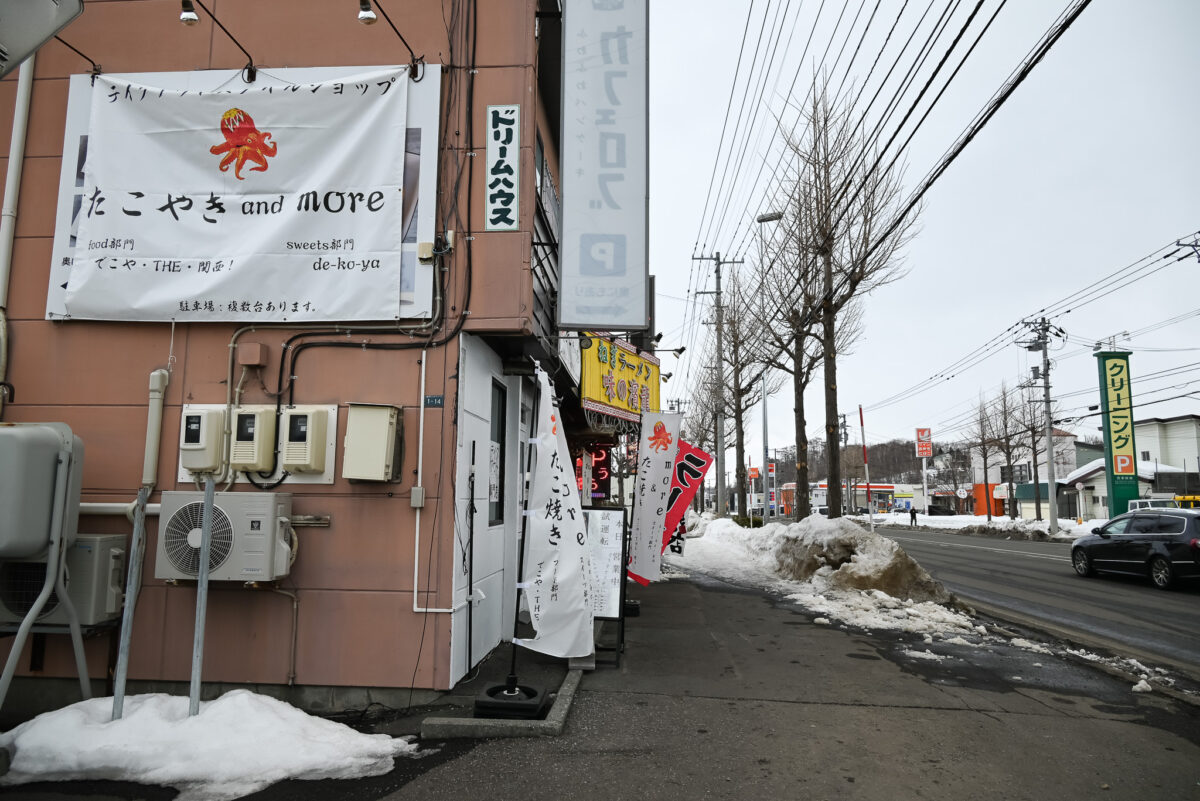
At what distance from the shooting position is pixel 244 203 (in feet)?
20.8

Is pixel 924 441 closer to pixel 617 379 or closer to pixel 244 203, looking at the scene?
pixel 617 379

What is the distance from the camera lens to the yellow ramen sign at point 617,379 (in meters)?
11.0

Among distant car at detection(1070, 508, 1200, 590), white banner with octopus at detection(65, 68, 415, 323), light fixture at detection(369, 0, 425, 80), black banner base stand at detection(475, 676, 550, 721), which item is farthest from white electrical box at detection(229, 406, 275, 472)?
distant car at detection(1070, 508, 1200, 590)

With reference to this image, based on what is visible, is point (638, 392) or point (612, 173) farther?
point (638, 392)

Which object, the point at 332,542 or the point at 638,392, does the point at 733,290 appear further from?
the point at 332,542

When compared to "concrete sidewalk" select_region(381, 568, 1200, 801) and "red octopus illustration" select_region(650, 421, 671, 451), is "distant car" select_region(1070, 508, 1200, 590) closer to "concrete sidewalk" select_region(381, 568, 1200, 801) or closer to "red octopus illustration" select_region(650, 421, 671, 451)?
"concrete sidewalk" select_region(381, 568, 1200, 801)

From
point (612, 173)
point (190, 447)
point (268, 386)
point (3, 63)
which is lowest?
point (190, 447)

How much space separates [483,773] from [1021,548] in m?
27.2

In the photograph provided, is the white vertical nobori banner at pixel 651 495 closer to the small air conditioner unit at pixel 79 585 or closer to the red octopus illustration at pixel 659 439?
the red octopus illustration at pixel 659 439

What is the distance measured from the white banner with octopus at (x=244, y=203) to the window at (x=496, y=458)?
5.94 ft

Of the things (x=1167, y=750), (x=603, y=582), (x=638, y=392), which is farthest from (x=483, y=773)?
(x=638, y=392)

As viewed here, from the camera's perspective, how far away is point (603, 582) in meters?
7.63

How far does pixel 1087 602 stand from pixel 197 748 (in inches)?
564

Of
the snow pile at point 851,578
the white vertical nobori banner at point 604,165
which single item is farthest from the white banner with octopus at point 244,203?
the snow pile at point 851,578
